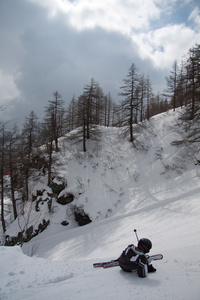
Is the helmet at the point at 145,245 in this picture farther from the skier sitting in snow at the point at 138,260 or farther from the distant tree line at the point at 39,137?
the distant tree line at the point at 39,137

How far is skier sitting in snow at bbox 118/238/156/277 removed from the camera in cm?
375

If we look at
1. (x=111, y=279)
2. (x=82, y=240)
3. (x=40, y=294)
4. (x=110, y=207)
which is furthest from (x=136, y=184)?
(x=40, y=294)

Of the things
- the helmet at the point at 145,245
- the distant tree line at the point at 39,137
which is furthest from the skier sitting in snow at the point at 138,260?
the distant tree line at the point at 39,137

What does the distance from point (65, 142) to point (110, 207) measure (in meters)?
14.0

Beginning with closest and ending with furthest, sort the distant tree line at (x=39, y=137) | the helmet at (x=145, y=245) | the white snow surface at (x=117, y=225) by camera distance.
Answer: the white snow surface at (x=117, y=225)
the helmet at (x=145, y=245)
the distant tree line at (x=39, y=137)

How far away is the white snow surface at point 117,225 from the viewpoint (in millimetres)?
3402

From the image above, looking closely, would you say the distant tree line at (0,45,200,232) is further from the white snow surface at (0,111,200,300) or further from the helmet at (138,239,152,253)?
the helmet at (138,239,152,253)

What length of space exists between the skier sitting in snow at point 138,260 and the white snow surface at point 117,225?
0.17 m

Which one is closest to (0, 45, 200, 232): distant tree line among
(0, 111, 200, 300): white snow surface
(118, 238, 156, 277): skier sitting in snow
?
(0, 111, 200, 300): white snow surface

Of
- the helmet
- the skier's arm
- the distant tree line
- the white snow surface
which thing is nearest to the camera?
the white snow surface

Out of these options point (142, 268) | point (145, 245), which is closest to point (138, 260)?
point (142, 268)

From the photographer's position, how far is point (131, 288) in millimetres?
3340

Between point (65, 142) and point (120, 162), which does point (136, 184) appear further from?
point (65, 142)

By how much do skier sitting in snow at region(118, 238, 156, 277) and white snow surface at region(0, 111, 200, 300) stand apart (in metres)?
0.17
